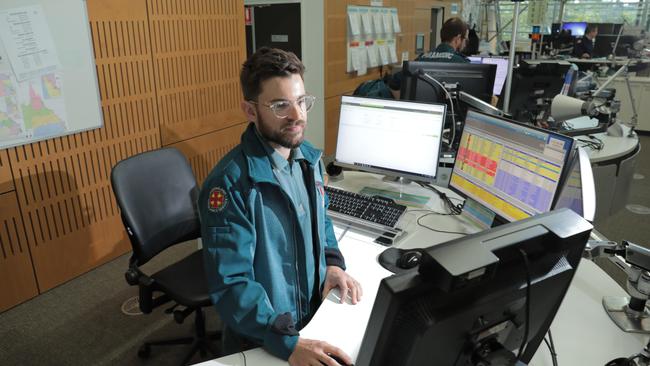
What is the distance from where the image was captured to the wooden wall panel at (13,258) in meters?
2.45

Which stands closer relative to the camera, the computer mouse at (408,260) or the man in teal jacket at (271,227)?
the man in teal jacket at (271,227)

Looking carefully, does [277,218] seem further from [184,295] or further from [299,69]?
[184,295]

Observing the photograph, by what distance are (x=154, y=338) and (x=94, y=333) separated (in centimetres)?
33

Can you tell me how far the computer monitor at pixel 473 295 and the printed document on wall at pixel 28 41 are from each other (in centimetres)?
248

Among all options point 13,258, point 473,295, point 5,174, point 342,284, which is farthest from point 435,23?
point 473,295

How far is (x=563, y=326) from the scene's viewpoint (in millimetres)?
1287

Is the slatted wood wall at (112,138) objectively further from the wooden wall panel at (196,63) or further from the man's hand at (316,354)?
the man's hand at (316,354)

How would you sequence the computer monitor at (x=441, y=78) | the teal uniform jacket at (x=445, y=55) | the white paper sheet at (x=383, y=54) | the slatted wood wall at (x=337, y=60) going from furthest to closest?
1. the white paper sheet at (x=383, y=54)
2. the slatted wood wall at (x=337, y=60)
3. the teal uniform jacket at (x=445, y=55)
4. the computer monitor at (x=441, y=78)

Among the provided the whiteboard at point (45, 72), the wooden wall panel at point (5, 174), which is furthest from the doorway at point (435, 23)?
the wooden wall panel at point (5, 174)

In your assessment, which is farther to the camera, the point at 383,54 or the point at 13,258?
the point at 383,54

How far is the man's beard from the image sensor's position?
4.47ft

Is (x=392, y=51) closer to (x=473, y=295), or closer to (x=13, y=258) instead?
(x=13, y=258)

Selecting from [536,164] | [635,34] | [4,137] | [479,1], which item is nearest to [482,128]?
[536,164]

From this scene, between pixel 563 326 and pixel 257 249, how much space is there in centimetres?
90
